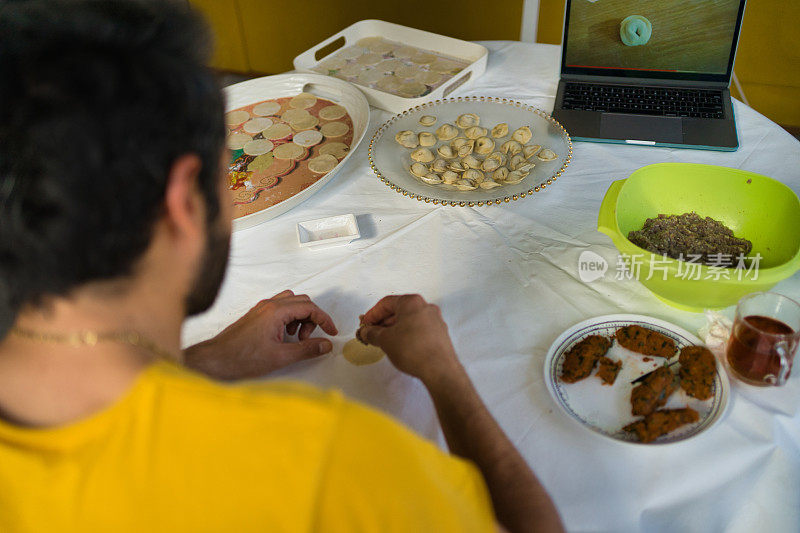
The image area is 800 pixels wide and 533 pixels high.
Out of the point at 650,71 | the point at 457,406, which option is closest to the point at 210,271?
the point at 457,406

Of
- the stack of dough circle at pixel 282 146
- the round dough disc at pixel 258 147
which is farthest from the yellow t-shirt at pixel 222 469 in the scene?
the round dough disc at pixel 258 147

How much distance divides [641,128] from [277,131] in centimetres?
92

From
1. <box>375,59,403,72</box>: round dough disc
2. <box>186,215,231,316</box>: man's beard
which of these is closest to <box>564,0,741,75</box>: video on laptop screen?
<box>375,59,403,72</box>: round dough disc

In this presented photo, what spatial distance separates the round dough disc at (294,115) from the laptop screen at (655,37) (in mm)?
722

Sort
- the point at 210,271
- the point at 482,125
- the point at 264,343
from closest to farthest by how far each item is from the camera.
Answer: the point at 210,271 → the point at 264,343 → the point at 482,125

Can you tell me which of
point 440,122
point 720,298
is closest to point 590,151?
point 440,122

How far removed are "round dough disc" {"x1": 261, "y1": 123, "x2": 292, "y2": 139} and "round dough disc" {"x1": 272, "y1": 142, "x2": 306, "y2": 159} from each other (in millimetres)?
54

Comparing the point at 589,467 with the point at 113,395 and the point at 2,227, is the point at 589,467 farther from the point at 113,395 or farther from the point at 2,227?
the point at 2,227

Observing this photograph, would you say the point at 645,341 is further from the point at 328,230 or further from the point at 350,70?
the point at 350,70

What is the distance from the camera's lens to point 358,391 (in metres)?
0.90

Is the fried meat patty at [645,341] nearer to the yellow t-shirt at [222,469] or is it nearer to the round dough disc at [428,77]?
the yellow t-shirt at [222,469]

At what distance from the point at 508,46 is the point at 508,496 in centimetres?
Result: 152

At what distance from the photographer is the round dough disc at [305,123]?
62.5 inches

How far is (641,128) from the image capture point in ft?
4.66
